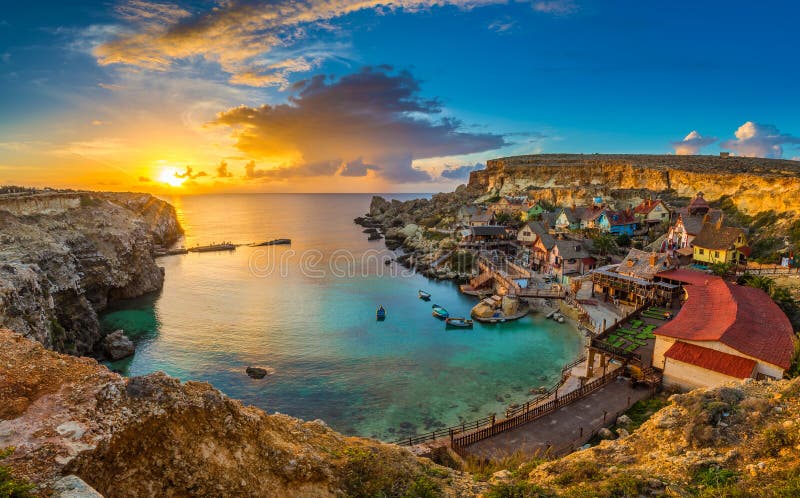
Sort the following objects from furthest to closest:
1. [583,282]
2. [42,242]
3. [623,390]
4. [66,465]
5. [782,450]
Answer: [583,282], [42,242], [623,390], [782,450], [66,465]

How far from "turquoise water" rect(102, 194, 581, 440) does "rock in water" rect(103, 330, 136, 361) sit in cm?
96

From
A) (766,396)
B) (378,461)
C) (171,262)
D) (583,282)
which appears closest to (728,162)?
(583,282)

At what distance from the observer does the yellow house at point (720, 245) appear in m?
44.9

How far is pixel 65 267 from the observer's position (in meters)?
37.8

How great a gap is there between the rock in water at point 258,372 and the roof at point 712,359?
29.5 metres

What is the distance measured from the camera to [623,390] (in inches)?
966

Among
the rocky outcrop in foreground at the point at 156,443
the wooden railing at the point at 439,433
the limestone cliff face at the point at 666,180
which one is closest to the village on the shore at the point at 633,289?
the wooden railing at the point at 439,433

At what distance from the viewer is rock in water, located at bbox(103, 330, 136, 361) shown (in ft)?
115

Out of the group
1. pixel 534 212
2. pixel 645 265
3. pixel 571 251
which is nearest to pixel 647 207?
pixel 534 212

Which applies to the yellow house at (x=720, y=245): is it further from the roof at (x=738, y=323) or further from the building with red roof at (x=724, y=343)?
the building with red roof at (x=724, y=343)

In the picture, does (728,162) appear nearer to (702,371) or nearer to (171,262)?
(702,371)

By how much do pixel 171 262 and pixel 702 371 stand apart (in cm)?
8709

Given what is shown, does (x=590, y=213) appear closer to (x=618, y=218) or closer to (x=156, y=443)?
(x=618, y=218)

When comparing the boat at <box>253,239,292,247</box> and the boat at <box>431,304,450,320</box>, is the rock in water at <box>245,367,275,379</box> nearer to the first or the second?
the boat at <box>431,304,450,320</box>
